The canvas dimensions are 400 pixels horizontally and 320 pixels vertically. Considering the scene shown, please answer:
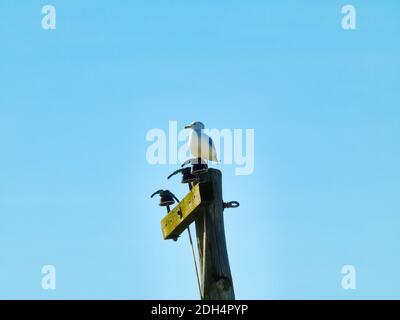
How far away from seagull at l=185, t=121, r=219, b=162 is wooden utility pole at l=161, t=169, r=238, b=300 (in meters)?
0.83

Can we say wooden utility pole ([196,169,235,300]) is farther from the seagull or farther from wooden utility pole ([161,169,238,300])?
the seagull

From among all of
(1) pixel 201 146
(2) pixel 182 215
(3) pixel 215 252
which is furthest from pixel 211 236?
(1) pixel 201 146

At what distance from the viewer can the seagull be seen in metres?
7.95

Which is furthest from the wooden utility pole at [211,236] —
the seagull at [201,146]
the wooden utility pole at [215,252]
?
the seagull at [201,146]

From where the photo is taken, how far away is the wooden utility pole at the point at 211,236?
6.76 meters

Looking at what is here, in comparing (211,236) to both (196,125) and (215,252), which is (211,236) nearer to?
(215,252)

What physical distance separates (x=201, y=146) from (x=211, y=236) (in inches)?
54.4

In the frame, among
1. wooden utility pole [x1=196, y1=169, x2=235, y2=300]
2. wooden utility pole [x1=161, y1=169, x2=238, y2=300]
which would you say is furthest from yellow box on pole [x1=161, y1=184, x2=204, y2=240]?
wooden utility pole [x1=196, y1=169, x2=235, y2=300]

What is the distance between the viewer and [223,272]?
22.3ft

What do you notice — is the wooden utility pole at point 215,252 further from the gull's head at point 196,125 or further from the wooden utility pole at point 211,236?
the gull's head at point 196,125

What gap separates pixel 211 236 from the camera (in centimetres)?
689

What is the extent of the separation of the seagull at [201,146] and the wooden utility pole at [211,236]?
0.83m
